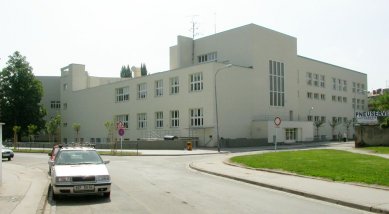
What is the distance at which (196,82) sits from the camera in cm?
5612

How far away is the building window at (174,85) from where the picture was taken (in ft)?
192

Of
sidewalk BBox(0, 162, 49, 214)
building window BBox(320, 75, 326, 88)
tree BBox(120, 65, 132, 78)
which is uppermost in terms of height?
tree BBox(120, 65, 132, 78)

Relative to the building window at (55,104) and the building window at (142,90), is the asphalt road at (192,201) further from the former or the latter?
the building window at (55,104)

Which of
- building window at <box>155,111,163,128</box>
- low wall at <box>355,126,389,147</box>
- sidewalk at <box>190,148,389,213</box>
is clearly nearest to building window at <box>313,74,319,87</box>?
building window at <box>155,111,163,128</box>

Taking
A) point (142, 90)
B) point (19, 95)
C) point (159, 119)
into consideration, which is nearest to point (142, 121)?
point (159, 119)

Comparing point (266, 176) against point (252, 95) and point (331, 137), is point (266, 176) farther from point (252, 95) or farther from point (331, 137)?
point (331, 137)

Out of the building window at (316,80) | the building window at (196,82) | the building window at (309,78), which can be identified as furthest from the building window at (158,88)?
the building window at (316,80)

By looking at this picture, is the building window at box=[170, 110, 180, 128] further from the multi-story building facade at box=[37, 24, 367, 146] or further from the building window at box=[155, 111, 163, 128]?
the building window at box=[155, 111, 163, 128]

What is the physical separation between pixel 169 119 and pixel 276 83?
53.2 feet

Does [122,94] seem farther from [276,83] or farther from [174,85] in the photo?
[276,83]

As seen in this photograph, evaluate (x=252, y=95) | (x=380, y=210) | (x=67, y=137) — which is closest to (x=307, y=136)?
(x=252, y=95)

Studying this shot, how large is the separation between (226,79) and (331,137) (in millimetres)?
30556

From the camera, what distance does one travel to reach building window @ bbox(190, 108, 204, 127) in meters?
54.7

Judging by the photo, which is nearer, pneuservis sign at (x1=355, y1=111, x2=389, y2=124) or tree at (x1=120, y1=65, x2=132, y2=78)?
pneuservis sign at (x1=355, y1=111, x2=389, y2=124)
